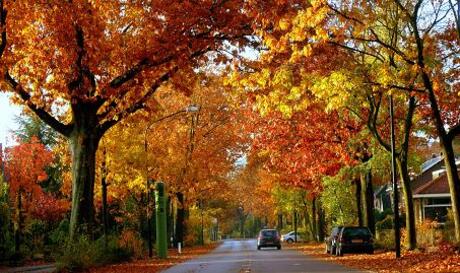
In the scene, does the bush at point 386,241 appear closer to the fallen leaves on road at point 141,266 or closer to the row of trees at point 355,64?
the row of trees at point 355,64

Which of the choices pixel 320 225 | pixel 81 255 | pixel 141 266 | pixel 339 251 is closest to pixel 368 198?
pixel 339 251

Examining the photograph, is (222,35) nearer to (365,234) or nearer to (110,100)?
(110,100)

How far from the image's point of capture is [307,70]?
805 inches

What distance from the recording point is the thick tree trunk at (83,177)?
2317 centimetres

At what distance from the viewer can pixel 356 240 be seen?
31.4 metres

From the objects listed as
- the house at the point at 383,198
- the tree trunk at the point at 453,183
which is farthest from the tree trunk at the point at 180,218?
the house at the point at 383,198

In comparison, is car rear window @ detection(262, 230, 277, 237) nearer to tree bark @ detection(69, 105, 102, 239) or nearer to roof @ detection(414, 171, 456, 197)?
roof @ detection(414, 171, 456, 197)

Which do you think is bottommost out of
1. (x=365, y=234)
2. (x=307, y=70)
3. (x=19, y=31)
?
(x=365, y=234)

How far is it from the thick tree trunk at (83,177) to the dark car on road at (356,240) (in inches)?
524

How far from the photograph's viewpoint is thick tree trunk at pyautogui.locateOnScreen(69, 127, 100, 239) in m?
23.2

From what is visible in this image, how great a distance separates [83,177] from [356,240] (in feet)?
46.0

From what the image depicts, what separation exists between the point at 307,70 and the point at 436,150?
6905cm

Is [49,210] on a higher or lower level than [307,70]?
lower

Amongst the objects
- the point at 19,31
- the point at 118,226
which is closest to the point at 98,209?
the point at 118,226
